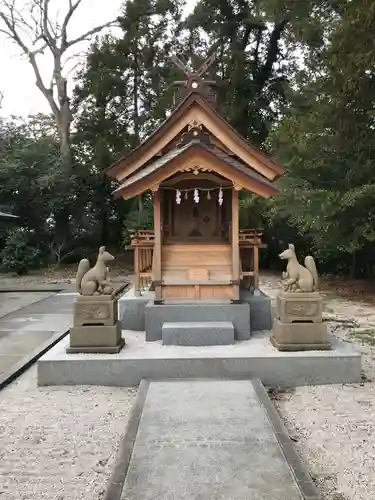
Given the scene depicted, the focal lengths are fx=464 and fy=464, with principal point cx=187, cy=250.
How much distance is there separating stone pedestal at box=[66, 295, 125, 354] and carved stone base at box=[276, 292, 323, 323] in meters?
2.36

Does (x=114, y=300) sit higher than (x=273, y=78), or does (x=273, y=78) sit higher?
(x=273, y=78)

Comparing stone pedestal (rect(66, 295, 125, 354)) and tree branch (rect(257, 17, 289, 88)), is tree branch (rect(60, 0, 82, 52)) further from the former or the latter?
stone pedestal (rect(66, 295, 125, 354))

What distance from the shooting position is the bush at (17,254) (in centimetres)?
1929

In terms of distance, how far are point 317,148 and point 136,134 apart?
1142cm

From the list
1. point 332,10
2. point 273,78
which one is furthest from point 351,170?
point 273,78

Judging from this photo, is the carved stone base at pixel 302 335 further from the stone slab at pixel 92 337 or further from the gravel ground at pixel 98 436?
the stone slab at pixel 92 337

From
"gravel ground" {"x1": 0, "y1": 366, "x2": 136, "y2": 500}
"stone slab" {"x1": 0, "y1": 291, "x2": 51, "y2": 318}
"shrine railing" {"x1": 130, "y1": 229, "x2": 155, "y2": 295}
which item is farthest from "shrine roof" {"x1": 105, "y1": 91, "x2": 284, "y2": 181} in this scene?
"stone slab" {"x1": 0, "y1": 291, "x2": 51, "y2": 318}

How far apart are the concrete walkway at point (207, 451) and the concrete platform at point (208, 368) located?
1.70 ft

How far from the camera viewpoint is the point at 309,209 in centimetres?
1241

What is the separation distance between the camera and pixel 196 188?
7.66m

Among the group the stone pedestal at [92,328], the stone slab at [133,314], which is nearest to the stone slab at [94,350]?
the stone pedestal at [92,328]

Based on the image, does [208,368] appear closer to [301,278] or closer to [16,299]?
[301,278]

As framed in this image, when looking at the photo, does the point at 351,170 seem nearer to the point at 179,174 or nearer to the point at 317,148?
the point at 317,148

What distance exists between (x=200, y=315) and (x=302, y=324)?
1689 millimetres
